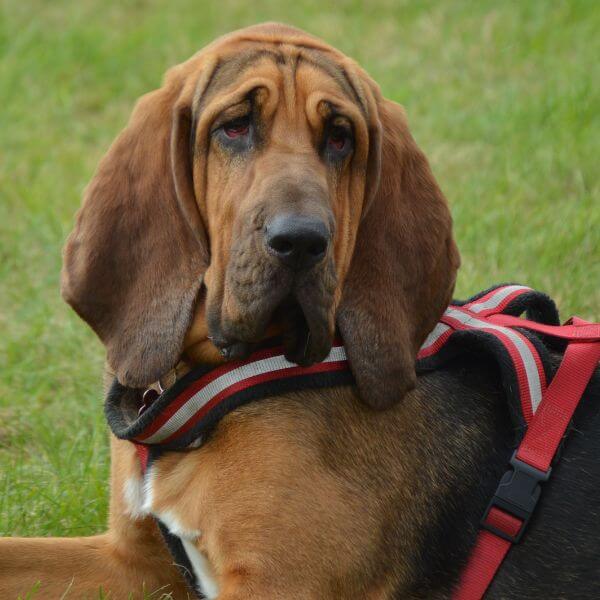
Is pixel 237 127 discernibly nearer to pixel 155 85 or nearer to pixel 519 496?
pixel 519 496

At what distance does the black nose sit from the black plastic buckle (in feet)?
3.09

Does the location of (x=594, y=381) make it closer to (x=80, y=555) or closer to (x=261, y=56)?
(x=261, y=56)

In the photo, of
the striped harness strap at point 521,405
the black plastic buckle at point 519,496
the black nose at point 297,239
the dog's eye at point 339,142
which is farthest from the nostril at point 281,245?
the black plastic buckle at point 519,496

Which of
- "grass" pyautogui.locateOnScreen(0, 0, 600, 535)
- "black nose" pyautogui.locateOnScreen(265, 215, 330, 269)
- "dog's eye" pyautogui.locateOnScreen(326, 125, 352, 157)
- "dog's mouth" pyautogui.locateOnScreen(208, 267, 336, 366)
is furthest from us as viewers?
"grass" pyautogui.locateOnScreen(0, 0, 600, 535)

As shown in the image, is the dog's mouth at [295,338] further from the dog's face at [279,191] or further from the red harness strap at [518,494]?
the red harness strap at [518,494]

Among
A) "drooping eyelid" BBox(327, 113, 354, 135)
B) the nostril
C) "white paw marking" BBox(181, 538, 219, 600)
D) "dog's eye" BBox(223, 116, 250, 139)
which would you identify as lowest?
"white paw marking" BBox(181, 538, 219, 600)

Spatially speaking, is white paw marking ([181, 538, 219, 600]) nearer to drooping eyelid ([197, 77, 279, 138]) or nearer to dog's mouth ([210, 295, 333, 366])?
dog's mouth ([210, 295, 333, 366])

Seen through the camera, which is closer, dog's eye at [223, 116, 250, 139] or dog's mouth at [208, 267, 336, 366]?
dog's mouth at [208, 267, 336, 366]

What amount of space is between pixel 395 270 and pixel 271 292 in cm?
55

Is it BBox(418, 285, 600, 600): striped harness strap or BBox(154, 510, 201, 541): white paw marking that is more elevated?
BBox(418, 285, 600, 600): striped harness strap

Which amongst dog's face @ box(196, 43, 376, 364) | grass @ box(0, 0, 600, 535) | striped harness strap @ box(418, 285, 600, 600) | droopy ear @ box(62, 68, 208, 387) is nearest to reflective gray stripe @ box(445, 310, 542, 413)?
striped harness strap @ box(418, 285, 600, 600)

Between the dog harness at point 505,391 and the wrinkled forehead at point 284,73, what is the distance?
0.78m

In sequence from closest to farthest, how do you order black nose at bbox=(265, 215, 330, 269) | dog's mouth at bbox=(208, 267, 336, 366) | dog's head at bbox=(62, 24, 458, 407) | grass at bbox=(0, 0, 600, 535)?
black nose at bbox=(265, 215, 330, 269), dog's mouth at bbox=(208, 267, 336, 366), dog's head at bbox=(62, 24, 458, 407), grass at bbox=(0, 0, 600, 535)

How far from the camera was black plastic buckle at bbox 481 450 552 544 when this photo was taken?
12.2 ft
